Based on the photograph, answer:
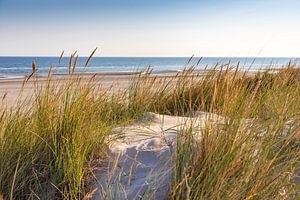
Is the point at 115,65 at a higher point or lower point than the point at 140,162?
lower

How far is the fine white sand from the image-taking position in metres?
1.88

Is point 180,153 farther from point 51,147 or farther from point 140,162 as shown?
point 51,147

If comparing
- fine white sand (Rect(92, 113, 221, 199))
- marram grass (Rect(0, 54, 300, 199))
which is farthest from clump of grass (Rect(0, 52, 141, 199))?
fine white sand (Rect(92, 113, 221, 199))

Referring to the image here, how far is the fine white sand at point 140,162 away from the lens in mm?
1881

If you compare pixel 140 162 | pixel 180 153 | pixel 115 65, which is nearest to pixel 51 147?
pixel 140 162

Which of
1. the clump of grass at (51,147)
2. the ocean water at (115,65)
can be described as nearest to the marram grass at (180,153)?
the clump of grass at (51,147)

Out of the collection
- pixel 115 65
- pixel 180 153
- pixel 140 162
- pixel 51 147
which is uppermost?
pixel 180 153

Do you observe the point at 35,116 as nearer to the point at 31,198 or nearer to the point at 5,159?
→ the point at 5,159

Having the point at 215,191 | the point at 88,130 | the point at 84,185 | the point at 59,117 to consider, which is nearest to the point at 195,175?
the point at 215,191

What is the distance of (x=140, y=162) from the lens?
230 cm

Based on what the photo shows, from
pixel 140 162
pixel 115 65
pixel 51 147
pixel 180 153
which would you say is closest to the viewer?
pixel 180 153

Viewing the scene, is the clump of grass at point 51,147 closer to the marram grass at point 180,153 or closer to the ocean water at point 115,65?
the marram grass at point 180,153

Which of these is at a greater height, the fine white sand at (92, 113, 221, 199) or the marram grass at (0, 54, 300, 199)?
the marram grass at (0, 54, 300, 199)

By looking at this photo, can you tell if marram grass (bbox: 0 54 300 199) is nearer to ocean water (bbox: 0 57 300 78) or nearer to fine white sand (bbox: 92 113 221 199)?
fine white sand (bbox: 92 113 221 199)
